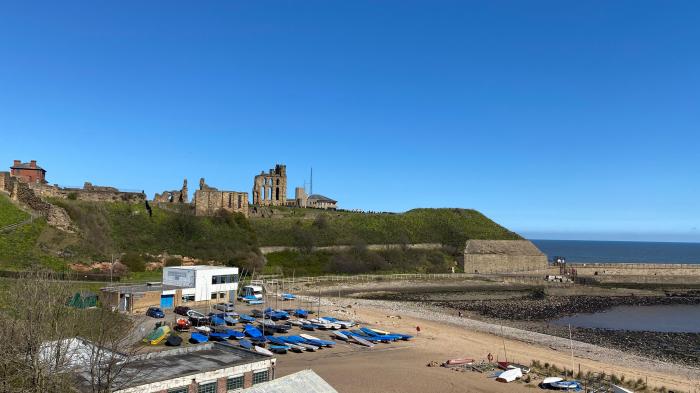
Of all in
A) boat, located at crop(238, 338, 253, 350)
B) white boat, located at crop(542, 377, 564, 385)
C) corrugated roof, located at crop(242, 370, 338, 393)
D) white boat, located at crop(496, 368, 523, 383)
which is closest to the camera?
corrugated roof, located at crop(242, 370, 338, 393)

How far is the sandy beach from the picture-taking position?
78.5 feet

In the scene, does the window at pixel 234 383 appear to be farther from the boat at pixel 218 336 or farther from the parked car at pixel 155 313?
the parked car at pixel 155 313

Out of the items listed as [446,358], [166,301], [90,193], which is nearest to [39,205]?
[90,193]

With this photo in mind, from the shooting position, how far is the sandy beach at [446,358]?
942 inches

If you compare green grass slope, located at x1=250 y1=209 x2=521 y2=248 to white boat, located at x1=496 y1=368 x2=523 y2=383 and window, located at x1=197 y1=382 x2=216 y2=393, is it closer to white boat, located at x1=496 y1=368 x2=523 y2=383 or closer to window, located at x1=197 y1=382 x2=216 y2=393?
white boat, located at x1=496 y1=368 x2=523 y2=383

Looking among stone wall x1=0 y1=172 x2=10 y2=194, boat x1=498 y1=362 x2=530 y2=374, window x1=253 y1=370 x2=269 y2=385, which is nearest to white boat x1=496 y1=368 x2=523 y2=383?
boat x1=498 y1=362 x2=530 y2=374

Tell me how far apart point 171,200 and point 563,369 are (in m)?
60.5

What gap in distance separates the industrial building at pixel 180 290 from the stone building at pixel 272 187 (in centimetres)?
4651

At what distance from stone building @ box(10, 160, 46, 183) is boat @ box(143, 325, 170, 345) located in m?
46.0

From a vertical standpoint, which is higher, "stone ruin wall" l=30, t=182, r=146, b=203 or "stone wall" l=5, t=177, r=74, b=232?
"stone ruin wall" l=30, t=182, r=146, b=203

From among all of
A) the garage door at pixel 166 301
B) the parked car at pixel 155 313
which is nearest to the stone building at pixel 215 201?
the garage door at pixel 166 301

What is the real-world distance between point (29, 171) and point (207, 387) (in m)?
61.6

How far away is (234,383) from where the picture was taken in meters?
17.5

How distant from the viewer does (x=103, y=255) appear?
4766 cm
